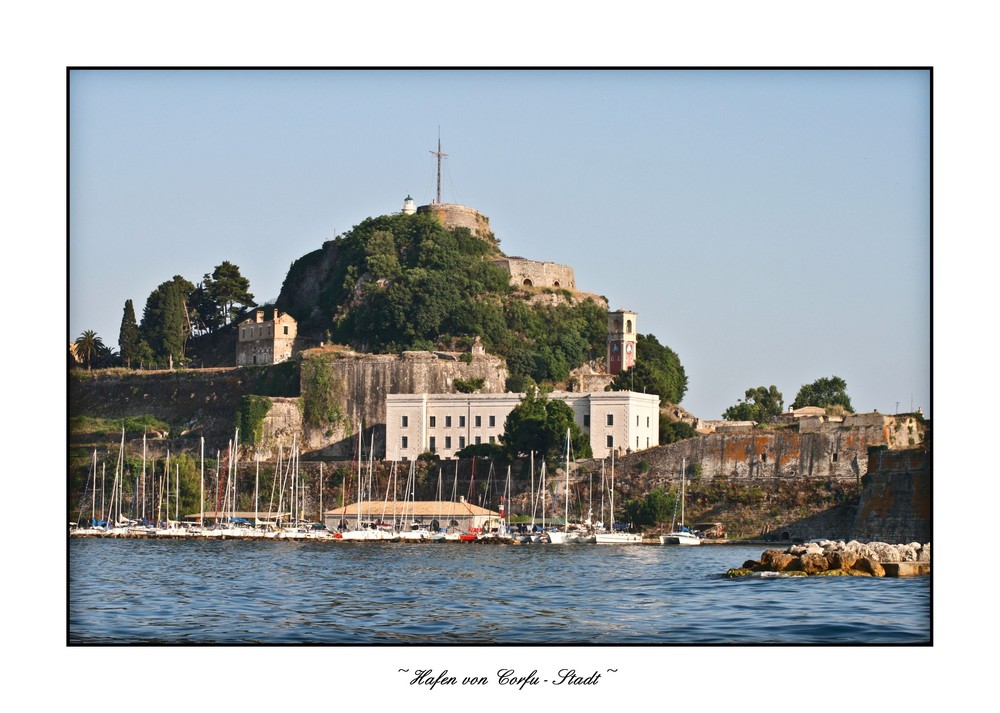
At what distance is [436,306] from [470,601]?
127ft

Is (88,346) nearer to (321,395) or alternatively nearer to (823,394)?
(321,395)

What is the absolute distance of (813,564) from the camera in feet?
127

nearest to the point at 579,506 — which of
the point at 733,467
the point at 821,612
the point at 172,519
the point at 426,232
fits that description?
the point at 733,467

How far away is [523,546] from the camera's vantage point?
54.6m

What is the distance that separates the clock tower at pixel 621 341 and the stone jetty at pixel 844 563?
33.1 m

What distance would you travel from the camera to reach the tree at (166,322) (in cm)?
7325

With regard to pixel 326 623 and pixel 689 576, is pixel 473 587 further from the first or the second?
pixel 326 623

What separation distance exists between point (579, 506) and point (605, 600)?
27.4 m

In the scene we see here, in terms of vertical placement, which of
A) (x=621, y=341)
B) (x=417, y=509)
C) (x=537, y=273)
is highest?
(x=537, y=273)

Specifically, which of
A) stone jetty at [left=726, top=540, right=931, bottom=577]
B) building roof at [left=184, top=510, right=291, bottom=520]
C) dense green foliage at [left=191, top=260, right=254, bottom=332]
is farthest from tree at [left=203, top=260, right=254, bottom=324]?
stone jetty at [left=726, top=540, right=931, bottom=577]

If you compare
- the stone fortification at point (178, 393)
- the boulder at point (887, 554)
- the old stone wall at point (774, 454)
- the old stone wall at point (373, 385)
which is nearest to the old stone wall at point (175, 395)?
the stone fortification at point (178, 393)

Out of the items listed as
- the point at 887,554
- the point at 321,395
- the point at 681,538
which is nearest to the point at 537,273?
the point at 321,395

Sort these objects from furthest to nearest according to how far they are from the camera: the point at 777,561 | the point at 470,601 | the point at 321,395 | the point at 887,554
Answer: the point at 321,395
the point at 887,554
the point at 777,561
the point at 470,601

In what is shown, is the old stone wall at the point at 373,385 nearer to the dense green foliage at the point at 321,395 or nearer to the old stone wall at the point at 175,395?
the dense green foliage at the point at 321,395
